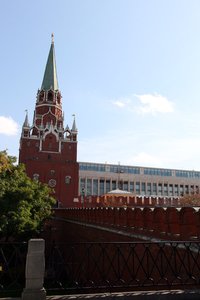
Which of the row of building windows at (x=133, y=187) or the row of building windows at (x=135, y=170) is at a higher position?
the row of building windows at (x=135, y=170)

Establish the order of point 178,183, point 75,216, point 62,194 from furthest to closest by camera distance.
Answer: point 178,183, point 62,194, point 75,216

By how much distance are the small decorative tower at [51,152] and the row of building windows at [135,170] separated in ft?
87.5

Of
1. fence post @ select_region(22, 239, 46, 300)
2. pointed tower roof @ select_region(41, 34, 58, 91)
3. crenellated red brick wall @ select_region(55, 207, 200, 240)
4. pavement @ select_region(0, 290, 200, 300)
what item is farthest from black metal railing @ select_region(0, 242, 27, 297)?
pointed tower roof @ select_region(41, 34, 58, 91)

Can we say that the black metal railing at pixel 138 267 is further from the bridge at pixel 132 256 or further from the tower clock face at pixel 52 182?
the tower clock face at pixel 52 182

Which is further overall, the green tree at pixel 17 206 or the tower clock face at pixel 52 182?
the tower clock face at pixel 52 182

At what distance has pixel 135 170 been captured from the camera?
78.8 metres

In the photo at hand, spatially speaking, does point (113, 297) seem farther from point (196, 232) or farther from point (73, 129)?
point (73, 129)

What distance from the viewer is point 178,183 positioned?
80812mm

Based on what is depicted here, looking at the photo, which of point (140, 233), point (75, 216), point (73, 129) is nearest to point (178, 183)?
point (73, 129)

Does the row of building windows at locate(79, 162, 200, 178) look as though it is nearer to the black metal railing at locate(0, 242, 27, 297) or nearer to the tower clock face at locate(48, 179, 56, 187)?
the tower clock face at locate(48, 179, 56, 187)

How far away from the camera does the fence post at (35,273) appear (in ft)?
17.8

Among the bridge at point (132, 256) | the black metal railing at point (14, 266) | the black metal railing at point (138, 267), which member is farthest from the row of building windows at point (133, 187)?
the black metal railing at point (14, 266)

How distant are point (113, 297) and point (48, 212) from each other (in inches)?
860

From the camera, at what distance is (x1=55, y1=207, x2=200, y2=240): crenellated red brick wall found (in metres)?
10.0
